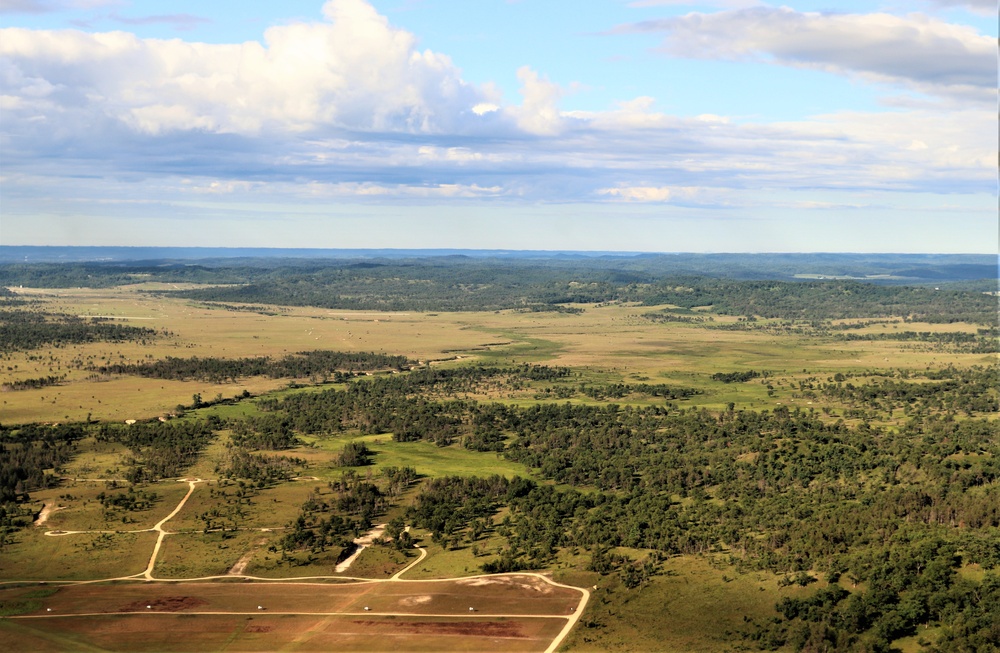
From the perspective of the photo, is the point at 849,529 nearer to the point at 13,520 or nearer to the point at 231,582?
the point at 231,582

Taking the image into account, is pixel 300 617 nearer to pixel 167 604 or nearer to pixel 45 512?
pixel 167 604

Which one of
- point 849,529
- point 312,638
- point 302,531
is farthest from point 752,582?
point 302,531

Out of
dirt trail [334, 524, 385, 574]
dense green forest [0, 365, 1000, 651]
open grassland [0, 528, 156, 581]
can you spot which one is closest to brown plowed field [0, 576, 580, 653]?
open grassland [0, 528, 156, 581]

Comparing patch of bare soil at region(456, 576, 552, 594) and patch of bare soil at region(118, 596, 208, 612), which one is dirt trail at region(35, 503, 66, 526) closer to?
patch of bare soil at region(118, 596, 208, 612)

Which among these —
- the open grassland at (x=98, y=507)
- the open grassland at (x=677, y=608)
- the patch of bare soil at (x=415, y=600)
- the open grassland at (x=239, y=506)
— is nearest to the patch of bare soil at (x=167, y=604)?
the patch of bare soil at (x=415, y=600)

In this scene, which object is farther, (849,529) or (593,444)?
(593,444)

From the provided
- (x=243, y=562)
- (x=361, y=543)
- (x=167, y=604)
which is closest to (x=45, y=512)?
(x=243, y=562)

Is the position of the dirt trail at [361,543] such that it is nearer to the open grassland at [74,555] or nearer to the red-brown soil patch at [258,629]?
the red-brown soil patch at [258,629]
